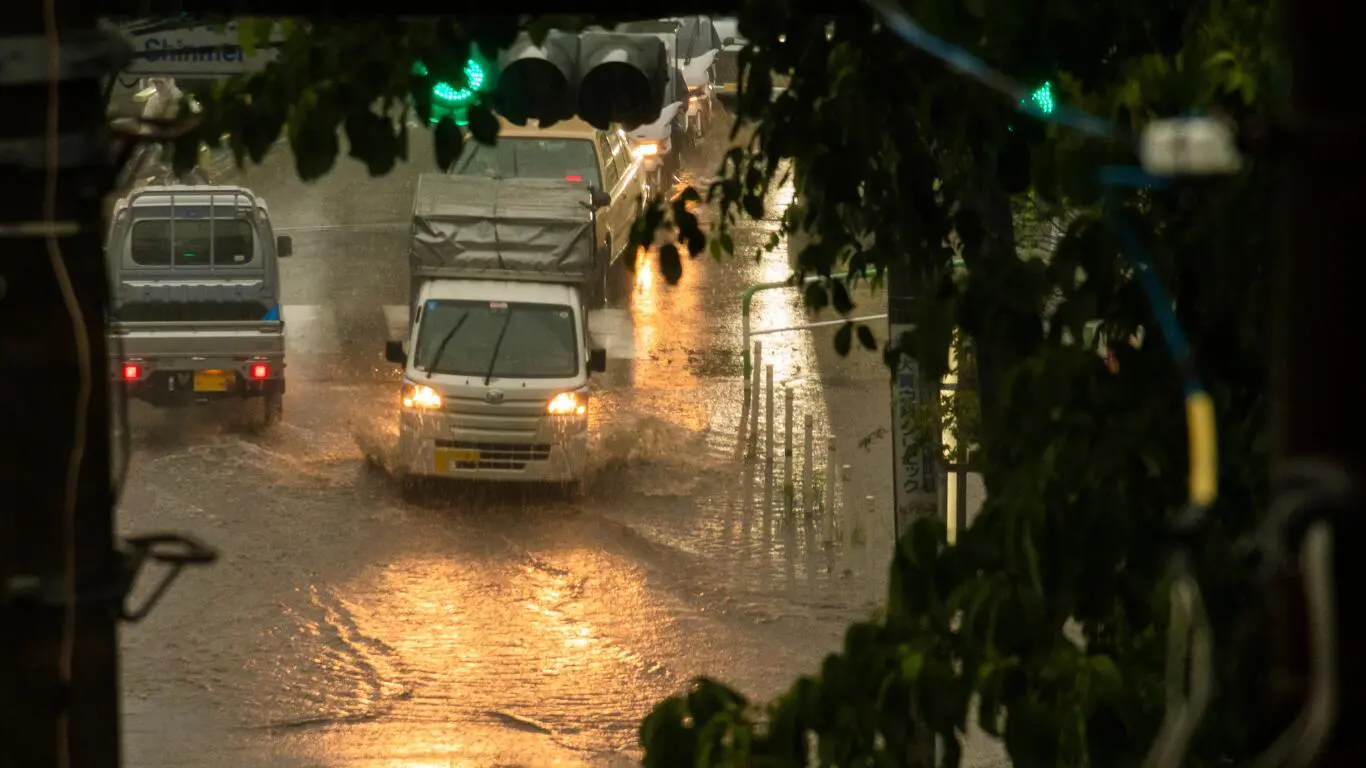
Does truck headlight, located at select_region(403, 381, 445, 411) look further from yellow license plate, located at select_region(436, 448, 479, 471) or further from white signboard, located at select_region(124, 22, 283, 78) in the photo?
white signboard, located at select_region(124, 22, 283, 78)

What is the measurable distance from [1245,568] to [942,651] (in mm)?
610

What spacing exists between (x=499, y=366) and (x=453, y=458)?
928 millimetres

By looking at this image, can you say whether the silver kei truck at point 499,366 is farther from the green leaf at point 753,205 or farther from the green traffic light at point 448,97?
the green traffic light at point 448,97

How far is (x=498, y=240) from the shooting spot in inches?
741

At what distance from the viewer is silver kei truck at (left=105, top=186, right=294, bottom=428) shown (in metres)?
18.5

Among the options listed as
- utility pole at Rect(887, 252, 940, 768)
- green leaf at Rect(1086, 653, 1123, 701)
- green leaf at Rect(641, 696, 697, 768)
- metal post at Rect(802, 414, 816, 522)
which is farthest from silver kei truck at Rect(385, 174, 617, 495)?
green leaf at Rect(1086, 653, 1123, 701)

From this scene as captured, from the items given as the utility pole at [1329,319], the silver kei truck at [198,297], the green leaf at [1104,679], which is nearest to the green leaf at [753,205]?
the green leaf at [1104,679]

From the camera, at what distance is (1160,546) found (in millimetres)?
3824

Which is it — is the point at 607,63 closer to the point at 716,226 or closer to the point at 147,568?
the point at 716,226

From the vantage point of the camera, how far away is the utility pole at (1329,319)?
225 cm

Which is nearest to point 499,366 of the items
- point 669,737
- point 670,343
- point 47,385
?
point 670,343

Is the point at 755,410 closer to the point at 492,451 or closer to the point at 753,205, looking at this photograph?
the point at 492,451

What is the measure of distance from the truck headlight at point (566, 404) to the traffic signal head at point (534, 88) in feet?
35.0

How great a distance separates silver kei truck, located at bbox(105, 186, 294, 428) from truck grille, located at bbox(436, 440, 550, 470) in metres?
2.74
